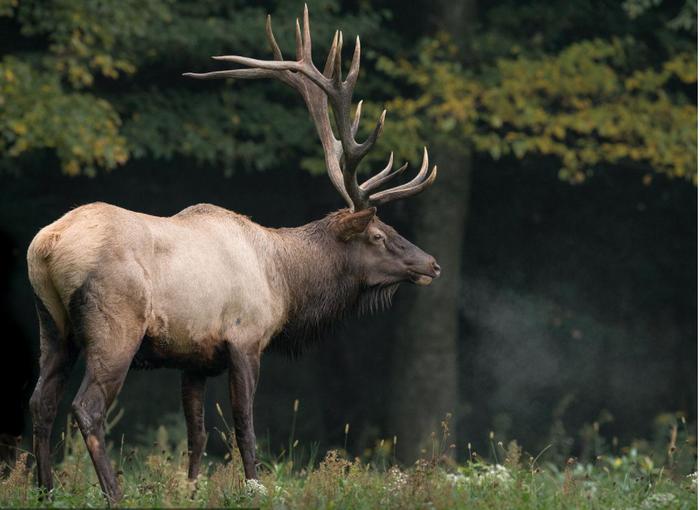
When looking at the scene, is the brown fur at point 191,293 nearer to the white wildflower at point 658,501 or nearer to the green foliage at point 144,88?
the white wildflower at point 658,501

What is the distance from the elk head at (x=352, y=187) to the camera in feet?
23.9

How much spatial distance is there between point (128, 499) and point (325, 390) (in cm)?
761

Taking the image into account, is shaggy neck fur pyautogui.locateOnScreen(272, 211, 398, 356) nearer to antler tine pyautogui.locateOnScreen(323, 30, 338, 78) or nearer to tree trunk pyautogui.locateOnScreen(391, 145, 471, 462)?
antler tine pyautogui.locateOnScreen(323, 30, 338, 78)

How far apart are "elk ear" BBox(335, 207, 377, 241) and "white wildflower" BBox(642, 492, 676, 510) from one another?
2.26 m

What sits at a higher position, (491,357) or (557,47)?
(557,47)

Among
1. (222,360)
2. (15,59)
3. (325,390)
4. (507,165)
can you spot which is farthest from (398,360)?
(222,360)

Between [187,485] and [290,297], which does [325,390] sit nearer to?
[290,297]

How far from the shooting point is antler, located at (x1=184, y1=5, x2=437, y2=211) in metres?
7.18

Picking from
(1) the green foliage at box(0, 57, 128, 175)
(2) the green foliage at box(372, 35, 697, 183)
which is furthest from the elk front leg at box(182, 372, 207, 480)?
(2) the green foliage at box(372, 35, 697, 183)

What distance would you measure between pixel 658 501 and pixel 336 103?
2.86m

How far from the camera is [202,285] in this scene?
6.35 meters

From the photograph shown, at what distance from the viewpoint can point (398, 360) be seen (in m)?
12.3

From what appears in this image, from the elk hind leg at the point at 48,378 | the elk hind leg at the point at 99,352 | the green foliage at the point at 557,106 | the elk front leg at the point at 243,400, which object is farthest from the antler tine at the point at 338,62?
the green foliage at the point at 557,106

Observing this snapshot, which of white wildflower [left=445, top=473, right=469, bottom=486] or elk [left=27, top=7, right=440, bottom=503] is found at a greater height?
elk [left=27, top=7, right=440, bottom=503]
